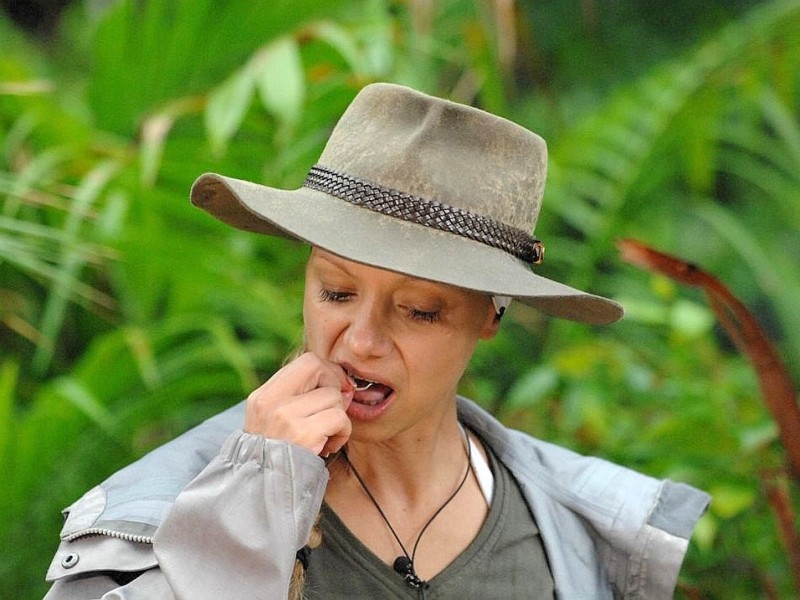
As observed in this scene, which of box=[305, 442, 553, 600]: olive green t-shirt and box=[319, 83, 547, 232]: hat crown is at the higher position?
box=[319, 83, 547, 232]: hat crown

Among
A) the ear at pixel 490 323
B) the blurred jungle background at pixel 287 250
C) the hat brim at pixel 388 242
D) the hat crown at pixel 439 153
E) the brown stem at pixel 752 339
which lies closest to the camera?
the hat brim at pixel 388 242

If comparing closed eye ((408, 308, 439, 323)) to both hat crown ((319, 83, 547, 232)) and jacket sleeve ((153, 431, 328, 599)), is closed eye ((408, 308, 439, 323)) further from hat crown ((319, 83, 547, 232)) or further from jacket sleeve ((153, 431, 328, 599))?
jacket sleeve ((153, 431, 328, 599))

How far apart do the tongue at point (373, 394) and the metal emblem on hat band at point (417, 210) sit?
0.26 m

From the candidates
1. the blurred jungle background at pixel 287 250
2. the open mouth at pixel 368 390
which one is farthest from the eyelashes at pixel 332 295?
the blurred jungle background at pixel 287 250

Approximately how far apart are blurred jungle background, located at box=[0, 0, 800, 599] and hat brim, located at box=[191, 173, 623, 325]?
643 mm

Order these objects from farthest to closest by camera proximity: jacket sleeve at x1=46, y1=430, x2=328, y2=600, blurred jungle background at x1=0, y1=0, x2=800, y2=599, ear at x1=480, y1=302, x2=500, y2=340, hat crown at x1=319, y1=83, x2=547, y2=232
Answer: blurred jungle background at x1=0, y1=0, x2=800, y2=599
ear at x1=480, y1=302, x2=500, y2=340
hat crown at x1=319, y1=83, x2=547, y2=232
jacket sleeve at x1=46, y1=430, x2=328, y2=600

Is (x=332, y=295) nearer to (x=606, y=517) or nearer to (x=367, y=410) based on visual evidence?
(x=367, y=410)

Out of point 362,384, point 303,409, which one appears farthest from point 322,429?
point 362,384

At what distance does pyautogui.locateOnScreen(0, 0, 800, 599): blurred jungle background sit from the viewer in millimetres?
2895

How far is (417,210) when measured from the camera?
5.90 feet

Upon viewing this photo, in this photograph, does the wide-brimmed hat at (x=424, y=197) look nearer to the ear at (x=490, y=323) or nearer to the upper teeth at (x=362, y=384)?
the ear at (x=490, y=323)

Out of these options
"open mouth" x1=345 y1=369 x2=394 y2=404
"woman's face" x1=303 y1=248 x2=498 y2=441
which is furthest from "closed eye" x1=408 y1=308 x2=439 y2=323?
"open mouth" x1=345 y1=369 x2=394 y2=404

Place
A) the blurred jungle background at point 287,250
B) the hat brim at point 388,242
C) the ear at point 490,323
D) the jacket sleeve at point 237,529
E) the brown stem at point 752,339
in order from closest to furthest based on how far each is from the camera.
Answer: the jacket sleeve at point 237,529 < the hat brim at point 388,242 < the ear at point 490,323 < the brown stem at point 752,339 < the blurred jungle background at point 287,250

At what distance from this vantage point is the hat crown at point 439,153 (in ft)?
5.97
